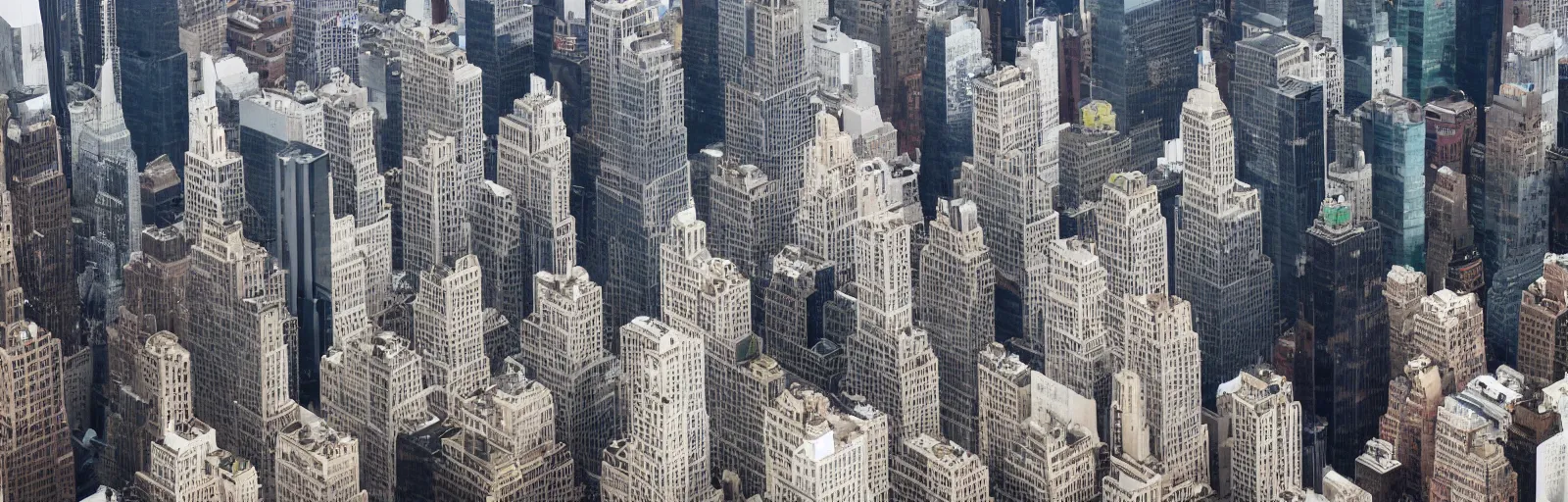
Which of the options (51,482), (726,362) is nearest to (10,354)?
(51,482)

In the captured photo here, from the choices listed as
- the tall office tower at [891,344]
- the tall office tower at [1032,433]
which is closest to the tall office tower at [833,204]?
the tall office tower at [891,344]

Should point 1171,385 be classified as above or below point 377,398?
above

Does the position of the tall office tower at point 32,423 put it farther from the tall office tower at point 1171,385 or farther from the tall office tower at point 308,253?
the tall office tower at point 1171,385

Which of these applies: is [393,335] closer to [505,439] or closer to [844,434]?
[505,439]

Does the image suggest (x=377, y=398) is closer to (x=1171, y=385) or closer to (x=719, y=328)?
(x=719, y=328)

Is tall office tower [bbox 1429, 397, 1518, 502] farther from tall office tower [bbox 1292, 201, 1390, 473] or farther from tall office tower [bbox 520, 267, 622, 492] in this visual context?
tall office tower [bbox 520, 267, 622, 492]

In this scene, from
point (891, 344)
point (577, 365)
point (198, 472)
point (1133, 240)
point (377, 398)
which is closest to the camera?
point (198, 472)

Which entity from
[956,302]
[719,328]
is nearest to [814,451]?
[719,328]
